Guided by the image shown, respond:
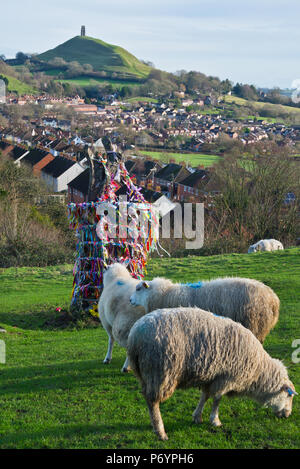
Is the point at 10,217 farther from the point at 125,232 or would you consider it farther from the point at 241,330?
the point at 241,330

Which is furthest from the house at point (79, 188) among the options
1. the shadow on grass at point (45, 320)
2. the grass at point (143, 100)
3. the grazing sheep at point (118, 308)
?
the grass at point (143, 100)

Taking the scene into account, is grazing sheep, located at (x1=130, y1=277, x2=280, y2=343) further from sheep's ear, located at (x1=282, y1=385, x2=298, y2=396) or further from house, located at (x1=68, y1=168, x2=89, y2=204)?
house, located at (x1=68, y1=168, x2=89, y2=204)

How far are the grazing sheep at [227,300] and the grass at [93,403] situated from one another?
1061 mm

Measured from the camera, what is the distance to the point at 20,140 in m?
98.8

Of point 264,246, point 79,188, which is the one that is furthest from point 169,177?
point 264,246

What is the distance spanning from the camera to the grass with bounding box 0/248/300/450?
21.8 ft

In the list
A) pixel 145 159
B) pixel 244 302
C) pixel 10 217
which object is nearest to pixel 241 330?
pixel 244 302

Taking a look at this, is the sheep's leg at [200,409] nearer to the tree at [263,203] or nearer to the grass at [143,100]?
the tree at [263,203]

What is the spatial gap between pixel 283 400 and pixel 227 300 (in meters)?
2.58

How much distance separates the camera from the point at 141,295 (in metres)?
9.46

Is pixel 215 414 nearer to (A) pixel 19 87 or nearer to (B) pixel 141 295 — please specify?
(B) pixel 141 295

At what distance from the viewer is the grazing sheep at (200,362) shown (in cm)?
669

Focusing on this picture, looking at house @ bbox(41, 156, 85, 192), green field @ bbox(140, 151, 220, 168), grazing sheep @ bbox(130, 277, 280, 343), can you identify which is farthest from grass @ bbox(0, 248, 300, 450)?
green field @ bbox(140, 151, 220, 168)

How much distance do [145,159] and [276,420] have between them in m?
74.1
